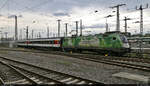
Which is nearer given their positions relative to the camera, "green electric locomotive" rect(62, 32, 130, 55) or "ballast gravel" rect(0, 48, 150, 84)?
"ballast gravel" rect(0, 48, 150, 84)

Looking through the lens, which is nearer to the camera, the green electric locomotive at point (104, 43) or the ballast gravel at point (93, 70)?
the ballast gravel at point (93, 70)

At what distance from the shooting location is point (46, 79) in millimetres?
7602

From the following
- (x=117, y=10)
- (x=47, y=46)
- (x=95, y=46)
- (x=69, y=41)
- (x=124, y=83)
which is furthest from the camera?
(x=47, y=46)

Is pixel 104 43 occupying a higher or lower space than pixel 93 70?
higher

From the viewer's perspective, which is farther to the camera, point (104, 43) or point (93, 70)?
point (104, 43)

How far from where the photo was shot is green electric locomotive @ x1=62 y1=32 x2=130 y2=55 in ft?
60.0

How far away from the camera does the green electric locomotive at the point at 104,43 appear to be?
720 inches

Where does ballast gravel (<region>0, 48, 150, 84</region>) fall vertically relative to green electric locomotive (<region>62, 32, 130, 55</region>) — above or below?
below

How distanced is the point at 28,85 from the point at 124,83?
4779 mm

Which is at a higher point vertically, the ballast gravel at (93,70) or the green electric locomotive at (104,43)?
the green electric locomotive at (104,43)

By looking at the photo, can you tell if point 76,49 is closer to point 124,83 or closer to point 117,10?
point 117,10

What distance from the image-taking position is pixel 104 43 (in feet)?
66.0

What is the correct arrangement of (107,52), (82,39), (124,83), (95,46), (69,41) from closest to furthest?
(124,83) → (107,52) → (95,46) → (82,39) → (69,41)


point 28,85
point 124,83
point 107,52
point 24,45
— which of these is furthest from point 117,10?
point 24,45
